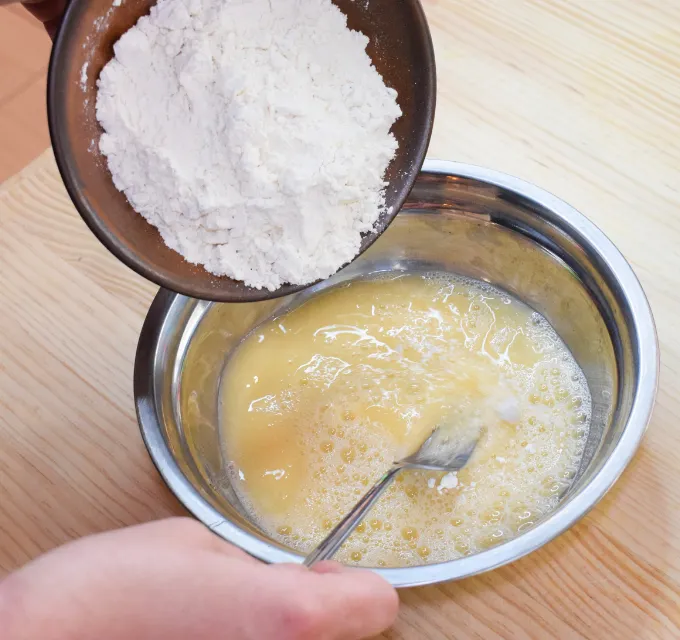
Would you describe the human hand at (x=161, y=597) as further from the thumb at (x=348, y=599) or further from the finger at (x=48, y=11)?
the finger at (x=48, y=11)

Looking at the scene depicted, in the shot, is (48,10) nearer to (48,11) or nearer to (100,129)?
(48,11)

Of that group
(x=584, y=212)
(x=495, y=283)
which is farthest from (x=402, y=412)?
(x=584, y=212)

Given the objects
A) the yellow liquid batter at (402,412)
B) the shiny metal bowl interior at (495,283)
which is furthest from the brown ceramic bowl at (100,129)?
the yellow liquid batter at (402,412)

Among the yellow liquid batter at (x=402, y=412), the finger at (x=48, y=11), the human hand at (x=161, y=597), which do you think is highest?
the finger at (x=48, y=11)

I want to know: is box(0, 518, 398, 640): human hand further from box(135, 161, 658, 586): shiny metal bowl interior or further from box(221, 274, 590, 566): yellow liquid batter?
box(221, 274, 590, 566): yellow liquid batter

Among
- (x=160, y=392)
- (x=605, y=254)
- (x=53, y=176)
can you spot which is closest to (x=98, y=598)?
(x=160, y=392)

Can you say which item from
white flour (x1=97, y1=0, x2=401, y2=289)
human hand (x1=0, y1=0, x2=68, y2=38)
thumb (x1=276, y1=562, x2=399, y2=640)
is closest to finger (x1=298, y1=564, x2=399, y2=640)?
thumb (x1=276, y1=562, x2=399, y2=640)
